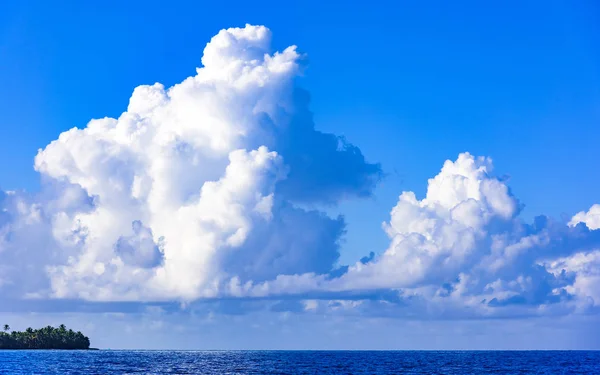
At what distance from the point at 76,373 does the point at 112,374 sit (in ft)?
27.5

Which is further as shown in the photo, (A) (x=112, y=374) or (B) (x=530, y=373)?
(B) (x=530, y=373)

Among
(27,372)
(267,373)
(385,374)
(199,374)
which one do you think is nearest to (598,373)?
(385,374)

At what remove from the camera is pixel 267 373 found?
16625cm

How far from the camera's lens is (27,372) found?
153750mm

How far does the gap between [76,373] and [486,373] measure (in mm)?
98458

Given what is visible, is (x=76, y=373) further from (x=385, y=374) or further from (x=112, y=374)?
(x=385, y=374)

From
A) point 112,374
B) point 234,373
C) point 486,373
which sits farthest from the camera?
point 486,373

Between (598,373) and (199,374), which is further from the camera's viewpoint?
(598,373)

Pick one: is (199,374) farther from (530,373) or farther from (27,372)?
(530,373)

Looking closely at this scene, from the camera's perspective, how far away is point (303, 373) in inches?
6609

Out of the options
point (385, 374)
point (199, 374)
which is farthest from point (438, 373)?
point (199, 374)

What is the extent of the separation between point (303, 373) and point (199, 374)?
25.4m

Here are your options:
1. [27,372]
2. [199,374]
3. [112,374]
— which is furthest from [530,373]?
[27,372]

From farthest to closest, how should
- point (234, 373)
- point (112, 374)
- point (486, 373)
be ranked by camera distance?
point (486, 373), point (234, 373), point (112, 374)
